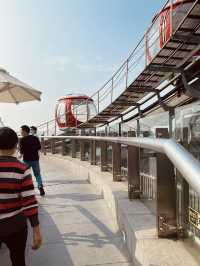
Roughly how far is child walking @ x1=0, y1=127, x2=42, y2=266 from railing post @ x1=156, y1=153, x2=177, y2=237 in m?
1.05

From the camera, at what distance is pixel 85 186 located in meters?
8.58

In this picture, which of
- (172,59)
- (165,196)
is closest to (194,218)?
(165,196)

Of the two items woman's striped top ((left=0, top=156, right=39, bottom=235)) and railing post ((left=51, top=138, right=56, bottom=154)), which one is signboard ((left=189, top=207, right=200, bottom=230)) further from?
railing post ((left=51, top=138, right=56, bottom=154))

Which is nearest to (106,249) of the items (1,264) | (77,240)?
(77,240)

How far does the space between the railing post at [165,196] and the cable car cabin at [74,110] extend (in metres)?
15.3

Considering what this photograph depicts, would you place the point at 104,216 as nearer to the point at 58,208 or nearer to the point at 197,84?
the point at 58,208

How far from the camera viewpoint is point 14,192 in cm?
278

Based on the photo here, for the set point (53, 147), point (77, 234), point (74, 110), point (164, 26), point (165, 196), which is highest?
point (164, 26)

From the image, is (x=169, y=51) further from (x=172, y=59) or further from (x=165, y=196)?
(x=165, y=196)

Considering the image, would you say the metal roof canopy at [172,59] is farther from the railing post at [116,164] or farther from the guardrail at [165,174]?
the guardrail at [165,174]

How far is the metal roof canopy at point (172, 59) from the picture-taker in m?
8.75

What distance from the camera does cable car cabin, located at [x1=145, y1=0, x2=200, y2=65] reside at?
9.56 meters

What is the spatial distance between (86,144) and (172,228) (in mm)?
8053

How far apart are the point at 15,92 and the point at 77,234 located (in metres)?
6.60
